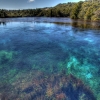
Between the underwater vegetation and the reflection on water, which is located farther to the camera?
the reflection on water

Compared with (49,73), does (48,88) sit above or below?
below

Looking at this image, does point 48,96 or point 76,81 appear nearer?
point 48,96

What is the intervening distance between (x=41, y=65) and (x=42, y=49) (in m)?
4.74

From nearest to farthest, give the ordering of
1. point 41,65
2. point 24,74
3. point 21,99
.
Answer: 1. point 21,99
2. point 24,74
3. point 41,65

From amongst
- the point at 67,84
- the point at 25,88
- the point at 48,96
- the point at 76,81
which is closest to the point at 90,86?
the point at 76,81

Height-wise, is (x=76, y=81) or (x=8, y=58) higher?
(x=8, y=58)

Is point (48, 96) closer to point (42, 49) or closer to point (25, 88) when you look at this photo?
point (25, 88)

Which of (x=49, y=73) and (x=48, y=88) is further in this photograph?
(x=49, y=73)

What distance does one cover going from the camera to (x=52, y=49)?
1722 centimetres

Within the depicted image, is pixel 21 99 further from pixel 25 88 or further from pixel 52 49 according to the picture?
pixel 52 49

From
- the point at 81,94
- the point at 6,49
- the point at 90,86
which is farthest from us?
the point at 6,49

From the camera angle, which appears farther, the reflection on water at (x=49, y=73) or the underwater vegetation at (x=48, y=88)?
the reflection on water at (x=49, y=73)

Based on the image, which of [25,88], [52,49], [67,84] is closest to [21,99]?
[25,88]

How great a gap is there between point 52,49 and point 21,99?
9.70 meters
